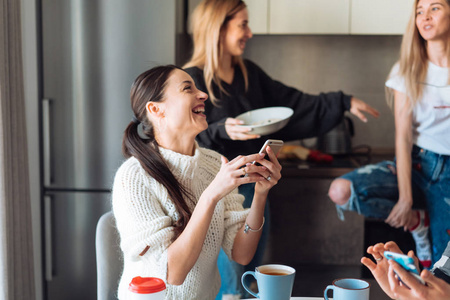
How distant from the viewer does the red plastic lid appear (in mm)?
891

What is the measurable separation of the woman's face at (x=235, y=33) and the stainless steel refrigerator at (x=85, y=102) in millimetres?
475

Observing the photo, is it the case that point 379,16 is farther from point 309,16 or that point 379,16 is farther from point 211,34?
point 211,34

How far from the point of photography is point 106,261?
4.58ft

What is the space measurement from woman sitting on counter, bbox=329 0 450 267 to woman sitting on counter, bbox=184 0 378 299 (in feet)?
0.58

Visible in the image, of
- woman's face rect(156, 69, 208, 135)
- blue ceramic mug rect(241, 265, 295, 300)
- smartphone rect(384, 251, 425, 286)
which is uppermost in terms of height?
woman's face rect(156, 69, 208, 135)

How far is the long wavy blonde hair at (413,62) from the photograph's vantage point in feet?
6.59

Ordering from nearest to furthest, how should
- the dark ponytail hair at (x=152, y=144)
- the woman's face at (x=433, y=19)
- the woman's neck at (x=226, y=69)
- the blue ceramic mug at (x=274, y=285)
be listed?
the blue ceramic mug at (x=274, y=285), the dark ponytail hair at (x=152, y=144), the woman's face at (x=433, y=19), the woman's neck at (x=226, y=69)

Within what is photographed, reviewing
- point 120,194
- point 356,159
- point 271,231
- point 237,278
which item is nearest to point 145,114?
point 120,194

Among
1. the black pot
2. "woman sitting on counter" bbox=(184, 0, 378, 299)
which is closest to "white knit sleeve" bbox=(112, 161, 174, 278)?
"woman sitting on counter" bbox=(184, 0, 378, 299)

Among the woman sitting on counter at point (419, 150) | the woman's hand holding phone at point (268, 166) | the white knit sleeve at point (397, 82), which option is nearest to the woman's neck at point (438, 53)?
the woman sitting on counter at point (419, 150)

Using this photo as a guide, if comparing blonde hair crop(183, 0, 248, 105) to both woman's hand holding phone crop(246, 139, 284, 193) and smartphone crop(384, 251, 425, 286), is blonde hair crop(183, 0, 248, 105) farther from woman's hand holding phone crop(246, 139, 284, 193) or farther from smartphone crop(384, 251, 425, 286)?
smartphone crop(384, 251, 425, 286)

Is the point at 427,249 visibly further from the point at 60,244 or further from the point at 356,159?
the point at 60,244

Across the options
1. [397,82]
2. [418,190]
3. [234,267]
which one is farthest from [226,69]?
[418,190]

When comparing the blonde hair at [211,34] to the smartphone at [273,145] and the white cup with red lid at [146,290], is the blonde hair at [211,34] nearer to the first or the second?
the smartphone at [273,145]
